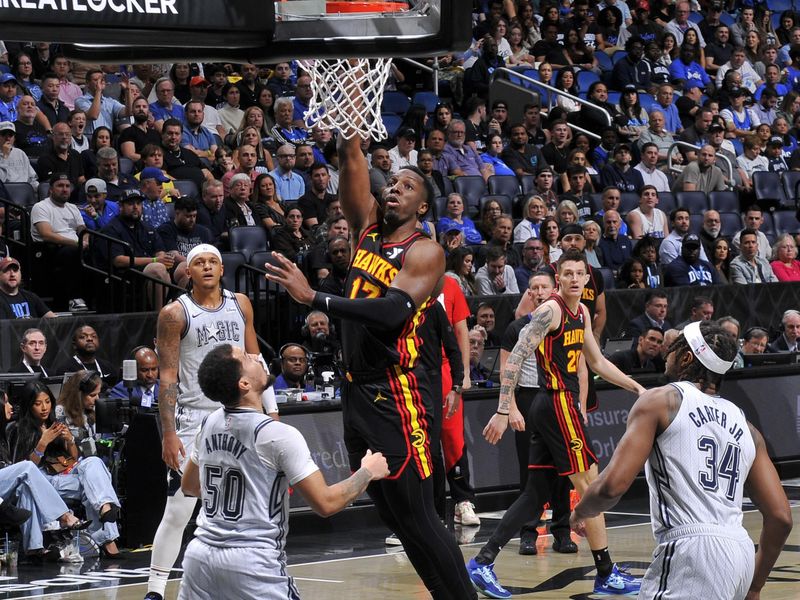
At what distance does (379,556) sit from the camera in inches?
400

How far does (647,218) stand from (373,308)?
1275 cm

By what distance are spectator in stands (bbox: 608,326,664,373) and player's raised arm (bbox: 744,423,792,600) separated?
355 inches

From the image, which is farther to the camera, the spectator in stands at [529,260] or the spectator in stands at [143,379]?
the spectator in stands at [529,260]

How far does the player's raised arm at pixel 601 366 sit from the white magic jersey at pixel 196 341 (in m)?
2.28

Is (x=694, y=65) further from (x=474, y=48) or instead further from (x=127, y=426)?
(x=127, y=426)

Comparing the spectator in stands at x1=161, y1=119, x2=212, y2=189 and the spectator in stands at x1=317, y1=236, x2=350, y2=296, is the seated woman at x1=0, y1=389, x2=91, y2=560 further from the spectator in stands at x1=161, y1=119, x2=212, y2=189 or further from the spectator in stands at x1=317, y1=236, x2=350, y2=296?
the spectator in stands at x1=161, y1=119, x2=212, y2=189

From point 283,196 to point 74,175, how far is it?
2.47m

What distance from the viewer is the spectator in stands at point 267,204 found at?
1529cm

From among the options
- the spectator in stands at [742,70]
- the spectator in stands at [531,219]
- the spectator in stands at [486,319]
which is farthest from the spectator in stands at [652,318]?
the spectator in stands at [742,70]

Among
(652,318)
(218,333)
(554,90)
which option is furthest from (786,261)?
(218,333)

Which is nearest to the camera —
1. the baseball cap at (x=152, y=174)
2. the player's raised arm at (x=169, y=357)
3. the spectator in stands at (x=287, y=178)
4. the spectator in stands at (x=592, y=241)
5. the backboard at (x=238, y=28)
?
the backboard at (x=238, y=28)

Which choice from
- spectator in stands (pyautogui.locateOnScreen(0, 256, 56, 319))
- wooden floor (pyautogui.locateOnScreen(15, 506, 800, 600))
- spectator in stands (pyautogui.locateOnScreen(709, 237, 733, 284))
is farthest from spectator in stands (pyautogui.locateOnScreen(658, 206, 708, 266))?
spectator in stands (pyautogui.locateOnScreen(0, 256, 56, 319))

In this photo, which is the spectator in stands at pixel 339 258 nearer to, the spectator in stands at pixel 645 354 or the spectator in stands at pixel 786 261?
the spectator in stands at pixel 645 354

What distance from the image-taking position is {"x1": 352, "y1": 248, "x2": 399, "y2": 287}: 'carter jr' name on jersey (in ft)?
21.6
